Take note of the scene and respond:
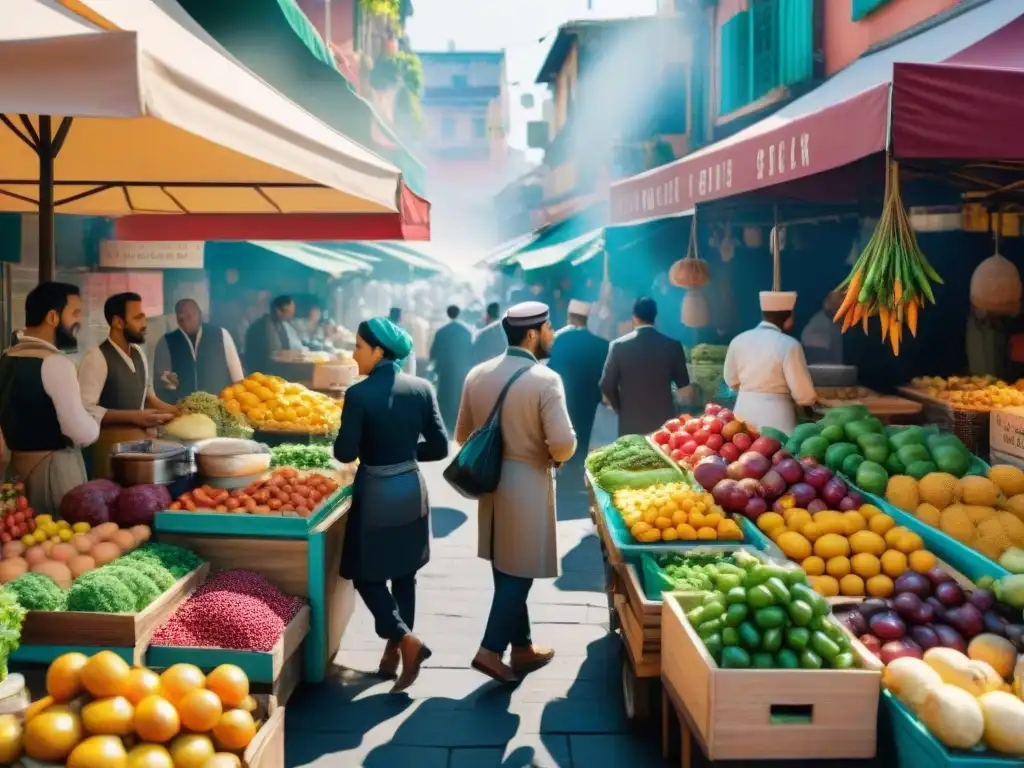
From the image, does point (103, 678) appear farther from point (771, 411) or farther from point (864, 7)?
point (864, 7)

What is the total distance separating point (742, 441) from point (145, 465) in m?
3.71

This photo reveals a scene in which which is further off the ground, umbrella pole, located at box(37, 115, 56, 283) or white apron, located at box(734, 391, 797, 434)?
umbrella pole, located at box(37, 115, 56, 283)

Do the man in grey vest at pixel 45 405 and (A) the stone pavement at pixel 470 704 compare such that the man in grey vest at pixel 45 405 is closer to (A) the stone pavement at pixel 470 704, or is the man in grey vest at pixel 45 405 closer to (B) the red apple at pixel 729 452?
(A) the stone pavement at pixel 470 704

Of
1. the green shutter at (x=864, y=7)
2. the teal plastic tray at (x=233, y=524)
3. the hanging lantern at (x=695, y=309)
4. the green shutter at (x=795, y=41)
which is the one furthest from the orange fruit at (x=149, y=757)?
the green shutter at (x=795, y=41)

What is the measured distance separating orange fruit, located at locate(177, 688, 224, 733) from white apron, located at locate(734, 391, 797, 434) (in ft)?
17.3

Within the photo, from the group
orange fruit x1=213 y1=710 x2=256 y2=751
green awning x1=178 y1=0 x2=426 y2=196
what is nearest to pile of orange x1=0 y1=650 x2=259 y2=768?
orange fruit x1=213 y1=710 x2=256 y2=751

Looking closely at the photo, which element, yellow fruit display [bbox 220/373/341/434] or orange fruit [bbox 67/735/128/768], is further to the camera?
yellow fruit display [bbox 220/373/341/434]

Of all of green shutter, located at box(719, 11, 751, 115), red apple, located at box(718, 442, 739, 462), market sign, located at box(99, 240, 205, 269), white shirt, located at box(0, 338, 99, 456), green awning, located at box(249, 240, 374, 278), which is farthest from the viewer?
green awning, located at box(249, 240, 374, 278)

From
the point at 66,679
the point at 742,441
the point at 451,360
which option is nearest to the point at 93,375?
the point at 66,679

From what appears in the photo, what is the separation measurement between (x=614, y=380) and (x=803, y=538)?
458 centimetres

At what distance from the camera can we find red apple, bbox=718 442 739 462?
6750 mm

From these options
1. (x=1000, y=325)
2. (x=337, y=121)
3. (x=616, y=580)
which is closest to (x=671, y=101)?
(x=337, y=121)

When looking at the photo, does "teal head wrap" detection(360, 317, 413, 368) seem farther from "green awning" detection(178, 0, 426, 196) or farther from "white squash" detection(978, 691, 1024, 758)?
"green awning" detection(178, 0, 426, 196)

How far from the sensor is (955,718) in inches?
136
